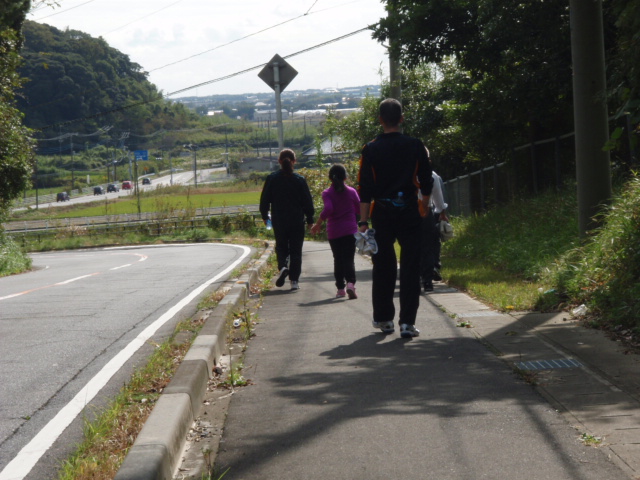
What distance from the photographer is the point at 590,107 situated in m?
9.02

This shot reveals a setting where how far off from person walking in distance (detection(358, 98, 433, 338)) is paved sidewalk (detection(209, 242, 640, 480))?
1.82ft

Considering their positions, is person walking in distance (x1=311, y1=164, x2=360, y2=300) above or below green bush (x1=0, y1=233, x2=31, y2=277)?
above

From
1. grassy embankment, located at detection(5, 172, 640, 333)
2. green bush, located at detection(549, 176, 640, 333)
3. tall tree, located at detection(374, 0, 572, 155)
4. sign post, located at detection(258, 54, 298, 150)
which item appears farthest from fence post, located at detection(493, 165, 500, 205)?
green bush, located at detection(549, 176, 640, 333)

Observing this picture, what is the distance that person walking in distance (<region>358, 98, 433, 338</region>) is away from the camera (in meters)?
6.93

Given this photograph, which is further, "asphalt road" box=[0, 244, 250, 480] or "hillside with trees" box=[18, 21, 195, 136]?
"hillside with trees" box=[18, 21, 195, 136]

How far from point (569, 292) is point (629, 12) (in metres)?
2.82

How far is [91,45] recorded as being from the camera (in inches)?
3629

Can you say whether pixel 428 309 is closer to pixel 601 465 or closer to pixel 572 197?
pixel 601 465

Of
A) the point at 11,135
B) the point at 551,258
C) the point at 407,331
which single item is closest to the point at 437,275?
the point at 551,258

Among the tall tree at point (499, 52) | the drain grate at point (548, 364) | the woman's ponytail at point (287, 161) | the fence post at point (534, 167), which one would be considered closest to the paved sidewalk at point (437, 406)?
the drain grate at point (548, 364)

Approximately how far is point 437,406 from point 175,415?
1524 millimetres

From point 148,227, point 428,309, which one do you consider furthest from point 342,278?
point 148,227

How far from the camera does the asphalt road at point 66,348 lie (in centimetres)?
450

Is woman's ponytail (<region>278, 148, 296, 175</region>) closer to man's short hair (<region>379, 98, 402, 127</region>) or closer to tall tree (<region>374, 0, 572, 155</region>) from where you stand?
man's short hair (<region>379, 98, 402, 127</region>)
